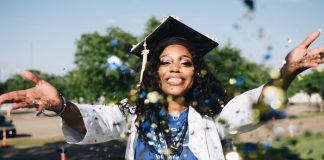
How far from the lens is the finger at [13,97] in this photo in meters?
2.54

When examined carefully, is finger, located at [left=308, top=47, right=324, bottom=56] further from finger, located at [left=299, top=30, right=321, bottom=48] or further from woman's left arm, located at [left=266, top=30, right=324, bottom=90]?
finger, located at [left=299, top=30, right=321, bottom=48]

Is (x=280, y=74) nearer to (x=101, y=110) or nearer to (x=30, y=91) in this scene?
(x=101, y=110)

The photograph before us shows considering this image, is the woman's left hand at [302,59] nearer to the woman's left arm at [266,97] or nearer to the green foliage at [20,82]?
the woman's left arm at [266,97]

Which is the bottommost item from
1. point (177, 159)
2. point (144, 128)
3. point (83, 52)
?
point (177, 159)

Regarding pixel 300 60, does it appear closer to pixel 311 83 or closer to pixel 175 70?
pixel 175 70

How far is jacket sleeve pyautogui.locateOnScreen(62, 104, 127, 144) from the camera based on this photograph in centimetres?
311

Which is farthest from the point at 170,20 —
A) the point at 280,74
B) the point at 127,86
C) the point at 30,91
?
the point at 127,86

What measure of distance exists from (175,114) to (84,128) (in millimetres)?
886

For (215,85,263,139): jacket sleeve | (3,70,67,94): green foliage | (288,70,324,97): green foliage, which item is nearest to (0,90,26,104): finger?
(215,85,263,139): jacket sleeve

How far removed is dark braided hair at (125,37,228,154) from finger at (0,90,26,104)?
3.51 ft

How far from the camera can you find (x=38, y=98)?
2744 mm

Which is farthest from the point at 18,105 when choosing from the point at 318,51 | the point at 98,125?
the point at 318,51

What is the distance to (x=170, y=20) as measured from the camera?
12.0 feet

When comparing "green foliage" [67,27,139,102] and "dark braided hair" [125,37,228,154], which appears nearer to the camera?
"dark braided hair" [125,37,228,154]
